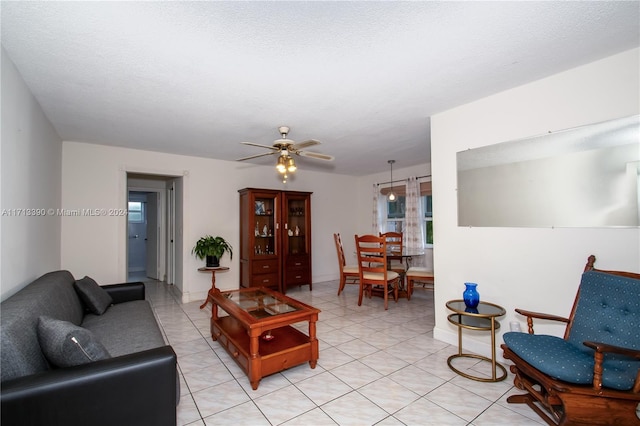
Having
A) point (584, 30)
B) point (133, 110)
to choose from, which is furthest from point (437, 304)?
point (133, 110)

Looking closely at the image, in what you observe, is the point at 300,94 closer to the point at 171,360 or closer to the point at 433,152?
the point at 433,152

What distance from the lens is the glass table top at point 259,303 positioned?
2451 millimetres

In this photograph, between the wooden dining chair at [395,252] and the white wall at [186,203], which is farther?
the wooden dining chair at [395,252]

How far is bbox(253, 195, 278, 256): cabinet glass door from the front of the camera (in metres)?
4.89

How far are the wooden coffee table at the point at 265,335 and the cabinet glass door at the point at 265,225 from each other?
6.62 ft

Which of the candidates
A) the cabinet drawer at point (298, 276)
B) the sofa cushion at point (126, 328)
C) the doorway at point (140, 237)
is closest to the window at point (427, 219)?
the cabinet drawer at point (298, 276)

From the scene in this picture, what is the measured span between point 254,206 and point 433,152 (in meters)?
2.96

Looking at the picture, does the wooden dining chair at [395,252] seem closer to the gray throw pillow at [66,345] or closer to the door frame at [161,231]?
the gray throw pillow at [66,345]

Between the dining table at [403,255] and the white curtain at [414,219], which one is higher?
the white curtain at [414,219]

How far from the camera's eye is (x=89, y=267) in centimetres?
383

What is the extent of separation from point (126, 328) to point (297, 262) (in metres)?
3.18

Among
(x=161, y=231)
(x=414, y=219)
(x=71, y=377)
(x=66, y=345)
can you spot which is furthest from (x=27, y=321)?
(x=414, y=219)

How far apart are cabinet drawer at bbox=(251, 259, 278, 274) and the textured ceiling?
2.43 metres

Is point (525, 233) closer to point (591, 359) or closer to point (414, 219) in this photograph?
point (591, 359)
